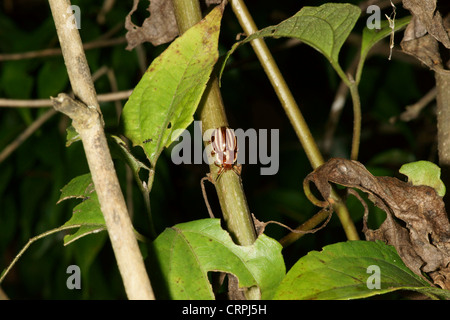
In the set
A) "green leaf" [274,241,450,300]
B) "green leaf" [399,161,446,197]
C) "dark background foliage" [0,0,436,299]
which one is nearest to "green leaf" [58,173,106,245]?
"green leaf" [274,241,450,300]

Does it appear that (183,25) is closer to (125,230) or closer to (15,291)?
(125,230)

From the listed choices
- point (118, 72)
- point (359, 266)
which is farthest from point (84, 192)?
point (118, 72)

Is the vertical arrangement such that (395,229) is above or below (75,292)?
below

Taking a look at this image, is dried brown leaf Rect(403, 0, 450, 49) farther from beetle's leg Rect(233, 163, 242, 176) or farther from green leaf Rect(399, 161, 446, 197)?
beetle's leg Rect(233, 163, 242, 176)

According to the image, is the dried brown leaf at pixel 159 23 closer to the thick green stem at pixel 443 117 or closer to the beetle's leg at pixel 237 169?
the beetle's leg at pixel 237 169

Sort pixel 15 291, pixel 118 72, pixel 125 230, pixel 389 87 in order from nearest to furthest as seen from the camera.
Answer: pixel 125 230, pixel 118 72, pixel 389 87, pixel 15 291

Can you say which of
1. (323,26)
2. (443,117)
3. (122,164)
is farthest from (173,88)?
(122,164)

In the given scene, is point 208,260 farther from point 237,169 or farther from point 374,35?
point 374,35
